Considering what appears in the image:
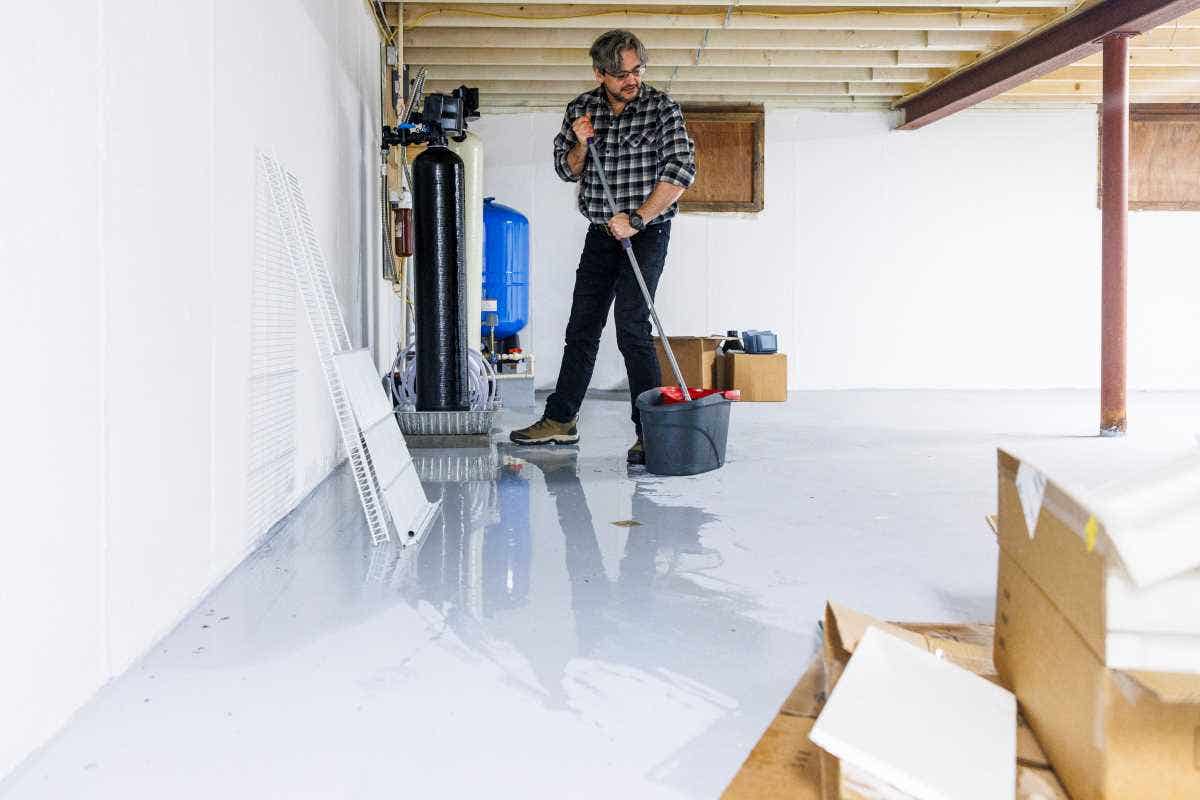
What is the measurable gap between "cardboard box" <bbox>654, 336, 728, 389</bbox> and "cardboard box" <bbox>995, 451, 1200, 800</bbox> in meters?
5.08

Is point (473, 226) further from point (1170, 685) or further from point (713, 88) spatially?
point (1170, 685)

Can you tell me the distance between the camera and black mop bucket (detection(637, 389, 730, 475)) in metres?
3.25

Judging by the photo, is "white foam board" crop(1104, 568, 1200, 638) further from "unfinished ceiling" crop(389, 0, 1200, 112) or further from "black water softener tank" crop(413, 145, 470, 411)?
"unfinished ceiling" crop(389, 0, 1200, 112)

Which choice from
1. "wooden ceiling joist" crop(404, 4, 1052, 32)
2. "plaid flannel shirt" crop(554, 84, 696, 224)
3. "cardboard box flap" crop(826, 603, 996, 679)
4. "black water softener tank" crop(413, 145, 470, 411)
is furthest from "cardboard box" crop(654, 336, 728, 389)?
"cardboard box flap" crop(826, 603, 996, 679)

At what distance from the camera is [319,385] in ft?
10.1

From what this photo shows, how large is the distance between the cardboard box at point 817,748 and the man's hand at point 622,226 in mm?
2067

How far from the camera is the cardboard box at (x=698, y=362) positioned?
6312 mm

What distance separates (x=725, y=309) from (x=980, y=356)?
6.67 ft

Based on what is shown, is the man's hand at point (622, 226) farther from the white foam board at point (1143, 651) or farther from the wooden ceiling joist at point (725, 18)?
the white foam board at point (1143, 651)

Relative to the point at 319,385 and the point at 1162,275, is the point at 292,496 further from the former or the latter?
the point at 1162,275

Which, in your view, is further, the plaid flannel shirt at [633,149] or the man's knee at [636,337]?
the man's knee at [636,337]

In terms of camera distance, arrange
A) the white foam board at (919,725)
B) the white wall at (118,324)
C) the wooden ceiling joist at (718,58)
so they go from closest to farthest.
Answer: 1. the white foam board at (919,725)
2. the white wall at (118,324)
3. the wooden ceiling joist at (718,58)

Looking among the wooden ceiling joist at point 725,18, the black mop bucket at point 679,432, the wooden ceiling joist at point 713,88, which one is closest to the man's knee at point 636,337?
the black mop bucket at point 679,432

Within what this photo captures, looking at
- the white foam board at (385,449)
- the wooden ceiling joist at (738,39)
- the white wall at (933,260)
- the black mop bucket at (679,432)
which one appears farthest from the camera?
the white wall at (933,260)
